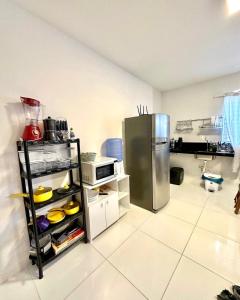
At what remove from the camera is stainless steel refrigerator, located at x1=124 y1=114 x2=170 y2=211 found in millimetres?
2070

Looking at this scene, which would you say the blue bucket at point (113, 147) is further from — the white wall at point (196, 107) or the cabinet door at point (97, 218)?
the white wall at point (196, 107)

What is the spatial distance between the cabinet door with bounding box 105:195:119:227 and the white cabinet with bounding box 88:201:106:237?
0.23 ft

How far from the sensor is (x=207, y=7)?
1.32m

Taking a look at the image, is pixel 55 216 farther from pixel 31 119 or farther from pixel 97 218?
pixel 31 119

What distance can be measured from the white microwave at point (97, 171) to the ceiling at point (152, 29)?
154 centimetres

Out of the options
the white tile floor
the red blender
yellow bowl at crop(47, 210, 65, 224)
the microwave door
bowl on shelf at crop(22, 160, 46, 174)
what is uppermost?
the red blender

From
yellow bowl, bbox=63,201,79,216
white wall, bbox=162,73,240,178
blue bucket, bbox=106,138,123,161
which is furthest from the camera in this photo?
white wall, bbox=162,73,240,178

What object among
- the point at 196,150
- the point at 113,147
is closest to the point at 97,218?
the point at 113,147

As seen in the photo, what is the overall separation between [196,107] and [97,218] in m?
3.33

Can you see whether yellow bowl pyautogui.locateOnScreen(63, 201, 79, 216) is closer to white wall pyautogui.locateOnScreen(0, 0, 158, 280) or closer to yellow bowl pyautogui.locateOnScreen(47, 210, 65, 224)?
yellow bowl pyautogui.locateOnScreen(47, 210, 65, 224)

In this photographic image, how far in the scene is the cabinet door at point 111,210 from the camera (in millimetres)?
1863

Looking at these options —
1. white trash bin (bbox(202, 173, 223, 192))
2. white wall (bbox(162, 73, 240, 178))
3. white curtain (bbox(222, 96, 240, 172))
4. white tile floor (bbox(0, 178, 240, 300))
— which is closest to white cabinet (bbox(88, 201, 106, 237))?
white tile floor (bbox(0, 178, 240, 300))

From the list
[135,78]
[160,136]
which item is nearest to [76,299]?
[160,136]

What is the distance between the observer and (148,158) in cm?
214
